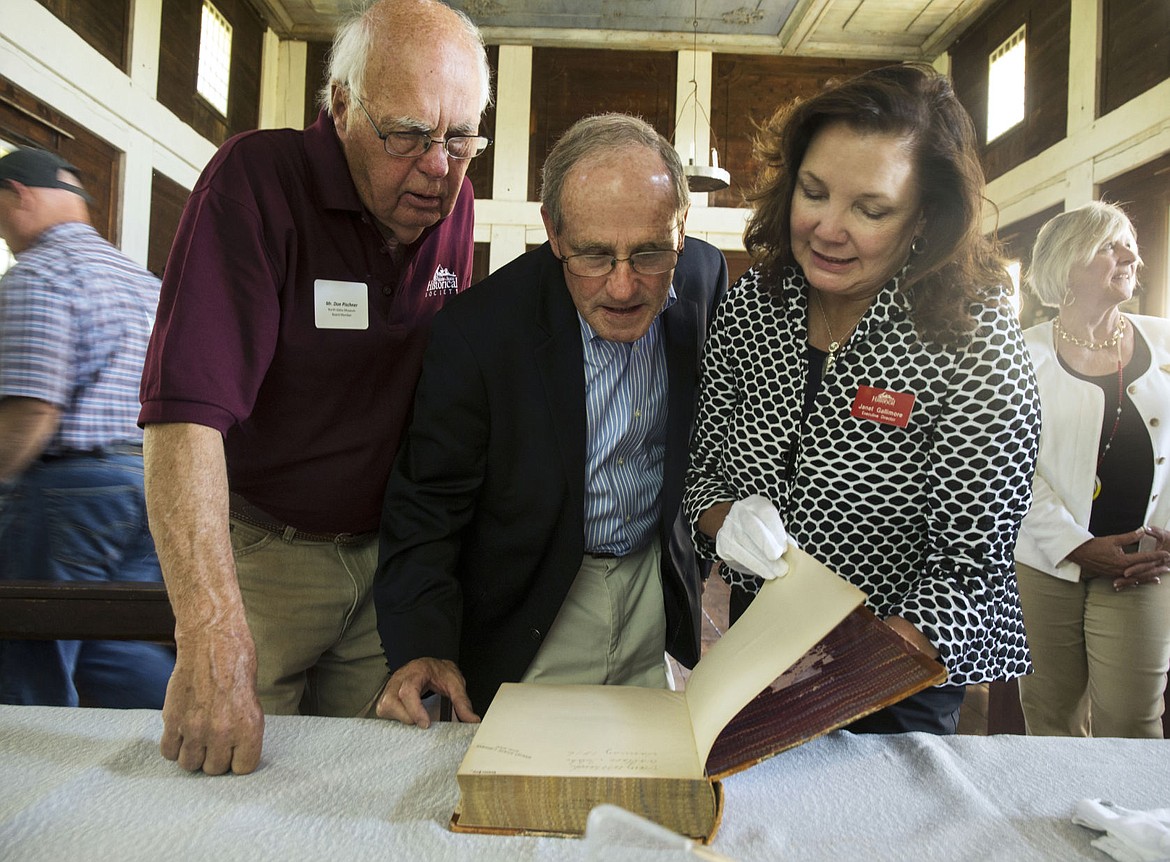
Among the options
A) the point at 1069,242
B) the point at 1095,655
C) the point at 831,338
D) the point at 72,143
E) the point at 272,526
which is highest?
the point at 72,143

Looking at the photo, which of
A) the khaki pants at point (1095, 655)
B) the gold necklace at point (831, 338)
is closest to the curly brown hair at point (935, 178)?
the gold necklace at point (831, 338)

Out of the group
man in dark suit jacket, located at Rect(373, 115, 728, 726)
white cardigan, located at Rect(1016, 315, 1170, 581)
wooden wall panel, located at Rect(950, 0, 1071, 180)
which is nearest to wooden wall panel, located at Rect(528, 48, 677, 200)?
wooden wall panel, located at Rect(950, 0, 1071, 180)

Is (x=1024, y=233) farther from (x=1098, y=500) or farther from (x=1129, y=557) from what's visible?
(x=1129, y=557)

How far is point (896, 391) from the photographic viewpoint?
4.29 ft

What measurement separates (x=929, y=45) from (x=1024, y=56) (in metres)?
2.03

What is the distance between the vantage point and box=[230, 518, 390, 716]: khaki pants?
5.49ft

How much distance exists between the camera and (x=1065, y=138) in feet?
26.2

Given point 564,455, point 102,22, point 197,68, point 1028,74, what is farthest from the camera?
point 197,68

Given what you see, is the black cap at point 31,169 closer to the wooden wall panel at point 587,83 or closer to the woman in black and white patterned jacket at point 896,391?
the woman in black and white patterned jacket at point 896,391

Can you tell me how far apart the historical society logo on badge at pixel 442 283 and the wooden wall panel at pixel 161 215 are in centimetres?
719

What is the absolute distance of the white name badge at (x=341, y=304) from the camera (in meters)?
1.51

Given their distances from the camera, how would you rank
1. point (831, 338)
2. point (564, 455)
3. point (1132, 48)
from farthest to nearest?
point (1132, 48) → point (564, 455) → point (831, 338)

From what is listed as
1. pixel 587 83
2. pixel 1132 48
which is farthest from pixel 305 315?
pixel 587 83

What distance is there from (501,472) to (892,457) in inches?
26.8
